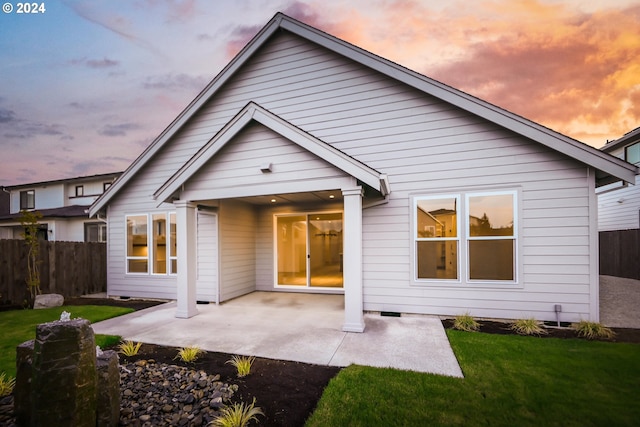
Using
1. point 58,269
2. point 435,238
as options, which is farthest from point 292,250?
point 58,269

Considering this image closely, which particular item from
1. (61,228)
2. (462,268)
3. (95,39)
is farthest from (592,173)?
(61,228)

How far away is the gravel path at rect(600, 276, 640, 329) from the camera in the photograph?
19.0 feet

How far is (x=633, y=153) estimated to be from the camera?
487 inches

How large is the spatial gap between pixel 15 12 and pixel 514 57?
15467mm

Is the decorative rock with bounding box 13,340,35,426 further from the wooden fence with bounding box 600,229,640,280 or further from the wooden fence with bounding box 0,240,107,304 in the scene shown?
the wooden fence with bounding box 600,229,640,280

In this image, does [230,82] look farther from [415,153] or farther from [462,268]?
[462,268]

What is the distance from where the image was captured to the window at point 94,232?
16.6 m

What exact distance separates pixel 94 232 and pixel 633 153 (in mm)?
28120

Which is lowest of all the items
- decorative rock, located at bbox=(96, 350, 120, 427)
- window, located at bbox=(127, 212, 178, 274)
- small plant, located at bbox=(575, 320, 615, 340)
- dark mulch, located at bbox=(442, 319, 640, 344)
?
dark mulch, located at bbox=(442, 319, 640, 344)

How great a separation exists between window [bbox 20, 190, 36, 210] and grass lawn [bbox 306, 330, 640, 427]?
2854 centimetres

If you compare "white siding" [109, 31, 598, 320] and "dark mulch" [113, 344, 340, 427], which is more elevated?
"white siding" [109, 31, 598, 320]

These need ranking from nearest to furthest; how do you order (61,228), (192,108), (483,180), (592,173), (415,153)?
1. (592,173)
2. (483,180)
3. (415,153)
4. (192,108)
5. (61,228)

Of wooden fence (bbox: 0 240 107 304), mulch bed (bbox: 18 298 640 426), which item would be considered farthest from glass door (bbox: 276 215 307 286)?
wooden fence (bbox: 0 240 107 304)

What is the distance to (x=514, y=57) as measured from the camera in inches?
360
